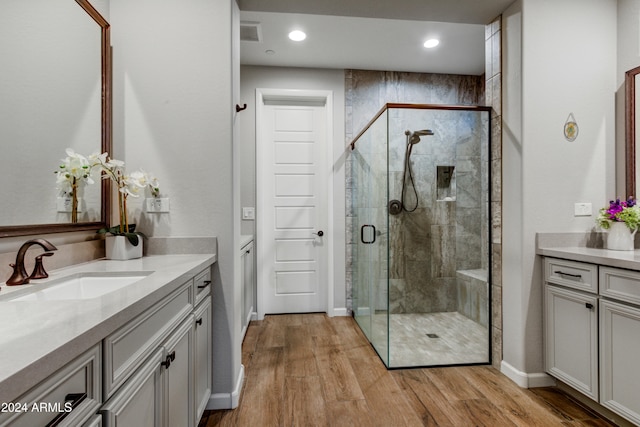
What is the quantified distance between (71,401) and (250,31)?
9.25 ft

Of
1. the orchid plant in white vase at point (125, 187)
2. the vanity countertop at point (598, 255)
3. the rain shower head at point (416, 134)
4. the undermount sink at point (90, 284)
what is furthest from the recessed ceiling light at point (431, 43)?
the undermount sink at point (90, 284)

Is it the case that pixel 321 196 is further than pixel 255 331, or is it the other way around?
pixel 321 196

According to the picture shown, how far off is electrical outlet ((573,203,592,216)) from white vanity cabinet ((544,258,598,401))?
1.33ft

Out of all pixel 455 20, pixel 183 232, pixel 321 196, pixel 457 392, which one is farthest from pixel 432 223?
pixel 183 232

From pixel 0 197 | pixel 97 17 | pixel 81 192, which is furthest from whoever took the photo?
pixel 97 17

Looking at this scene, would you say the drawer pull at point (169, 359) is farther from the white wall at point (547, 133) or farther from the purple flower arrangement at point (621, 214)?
the purple flower arrangement at point (621, 214)

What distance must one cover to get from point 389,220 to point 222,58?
5.12ft

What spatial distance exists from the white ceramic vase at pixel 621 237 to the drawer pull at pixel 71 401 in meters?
2.67

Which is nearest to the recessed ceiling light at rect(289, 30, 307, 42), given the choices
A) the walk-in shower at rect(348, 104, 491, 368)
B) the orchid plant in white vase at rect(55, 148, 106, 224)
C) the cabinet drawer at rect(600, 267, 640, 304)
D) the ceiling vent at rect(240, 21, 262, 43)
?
the ceiling vent at rect(240, 21, 262, 43)

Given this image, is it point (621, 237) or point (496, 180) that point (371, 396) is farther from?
point (621, 237)

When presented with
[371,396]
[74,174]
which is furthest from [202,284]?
[371,396]

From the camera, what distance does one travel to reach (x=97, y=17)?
1745mm

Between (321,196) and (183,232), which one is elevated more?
(321,196)

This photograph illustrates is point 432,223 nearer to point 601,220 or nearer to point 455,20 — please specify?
point 601,220
